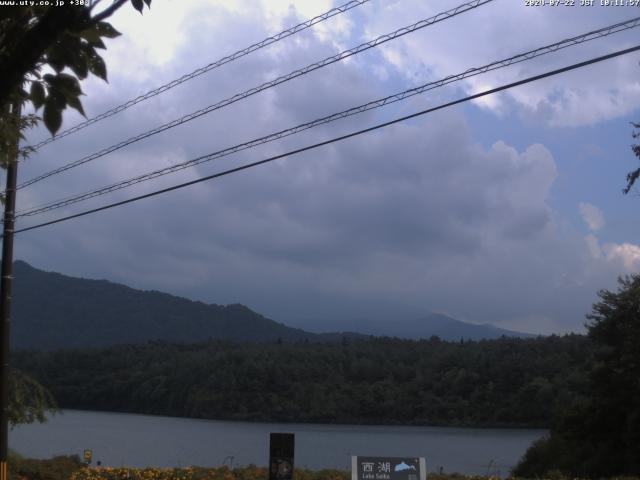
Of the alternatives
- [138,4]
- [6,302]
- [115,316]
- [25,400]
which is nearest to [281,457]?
[6,302]

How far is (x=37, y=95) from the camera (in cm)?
388

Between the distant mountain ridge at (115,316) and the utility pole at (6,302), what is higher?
the distant mountain ridge at (115,316)

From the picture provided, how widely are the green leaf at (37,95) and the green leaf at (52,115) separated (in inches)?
1.8

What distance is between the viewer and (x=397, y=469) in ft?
40.9

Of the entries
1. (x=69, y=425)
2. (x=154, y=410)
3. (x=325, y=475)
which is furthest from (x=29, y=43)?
(x=154, y=410)

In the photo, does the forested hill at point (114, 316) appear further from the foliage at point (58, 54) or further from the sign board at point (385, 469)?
the foliage at point (58, 54)

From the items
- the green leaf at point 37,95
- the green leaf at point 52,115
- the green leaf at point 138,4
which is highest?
the green leaf at point 138,4

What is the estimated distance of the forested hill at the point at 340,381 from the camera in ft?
175

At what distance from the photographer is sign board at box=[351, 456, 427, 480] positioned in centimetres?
1241

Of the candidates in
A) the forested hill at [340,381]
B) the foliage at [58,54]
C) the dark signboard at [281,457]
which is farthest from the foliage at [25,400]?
the forested hill at [340,381]

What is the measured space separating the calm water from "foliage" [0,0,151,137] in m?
23.9

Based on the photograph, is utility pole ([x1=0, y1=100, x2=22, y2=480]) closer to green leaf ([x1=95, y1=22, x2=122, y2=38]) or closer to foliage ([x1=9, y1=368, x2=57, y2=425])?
foliage ([x1=9, y1=368, x2=57, y2=425])

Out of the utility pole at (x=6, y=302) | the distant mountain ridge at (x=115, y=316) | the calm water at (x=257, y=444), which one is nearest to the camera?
the utility pole at (x=6, y=302)

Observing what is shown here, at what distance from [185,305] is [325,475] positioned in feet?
518
